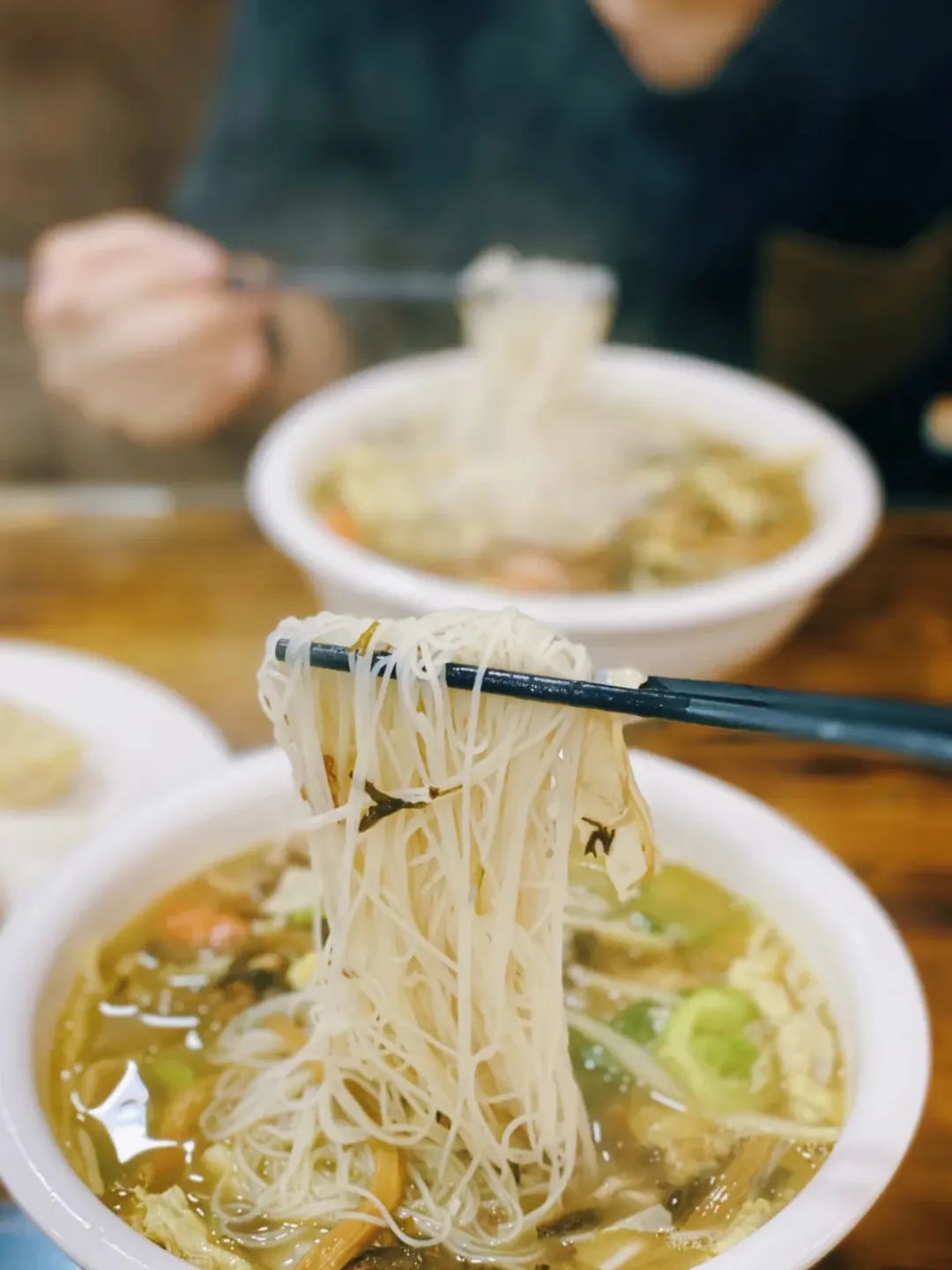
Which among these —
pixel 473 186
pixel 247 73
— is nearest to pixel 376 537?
pixel 473 186

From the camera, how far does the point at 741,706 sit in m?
0.84

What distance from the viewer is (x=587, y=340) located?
7.08 ft

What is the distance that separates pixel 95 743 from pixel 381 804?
84 cm

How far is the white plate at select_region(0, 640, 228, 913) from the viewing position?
145cm

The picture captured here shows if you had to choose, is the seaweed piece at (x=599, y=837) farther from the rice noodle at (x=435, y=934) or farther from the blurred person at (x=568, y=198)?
the blurred person at (x=568, y=198)

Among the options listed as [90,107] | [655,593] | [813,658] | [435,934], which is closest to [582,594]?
[655,593]

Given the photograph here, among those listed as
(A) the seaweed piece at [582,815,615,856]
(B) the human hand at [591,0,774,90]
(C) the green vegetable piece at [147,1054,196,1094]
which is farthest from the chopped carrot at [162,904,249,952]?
(B) the human hand at [591,0,774,90]

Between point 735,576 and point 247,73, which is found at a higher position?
point 247,73

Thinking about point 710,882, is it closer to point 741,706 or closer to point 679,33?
point 741,706

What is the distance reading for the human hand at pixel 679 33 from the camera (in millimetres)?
2098

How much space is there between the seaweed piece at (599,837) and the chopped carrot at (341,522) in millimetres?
1028

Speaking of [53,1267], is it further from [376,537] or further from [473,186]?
[473,186]

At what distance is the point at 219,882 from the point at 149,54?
1587 millimetres

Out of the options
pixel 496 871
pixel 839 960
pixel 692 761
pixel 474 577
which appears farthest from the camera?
pixel 474 577
